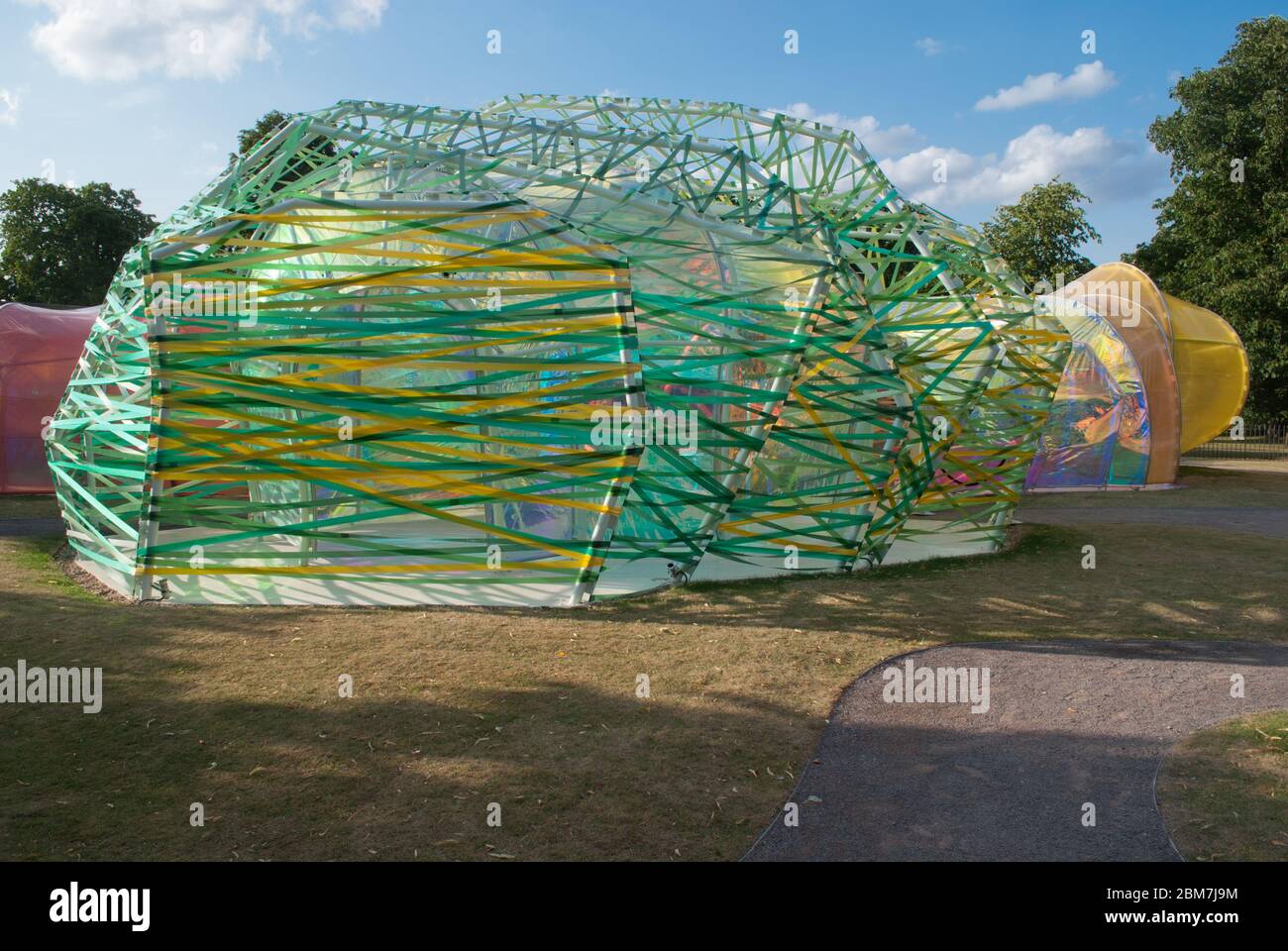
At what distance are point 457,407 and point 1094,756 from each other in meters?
5.96

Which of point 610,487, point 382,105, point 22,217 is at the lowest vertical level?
point 610,487

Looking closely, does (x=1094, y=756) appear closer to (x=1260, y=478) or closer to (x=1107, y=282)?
(x=1107, y=282)

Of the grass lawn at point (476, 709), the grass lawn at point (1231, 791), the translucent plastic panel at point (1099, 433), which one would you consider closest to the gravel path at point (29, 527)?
the grass lawn at point (476, 709)

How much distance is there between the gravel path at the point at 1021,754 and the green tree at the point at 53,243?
42.8 meters

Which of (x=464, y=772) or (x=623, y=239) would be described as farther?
(x=623, y=239)

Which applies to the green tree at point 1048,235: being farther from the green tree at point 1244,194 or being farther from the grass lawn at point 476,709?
the grass lawn at point 476,709

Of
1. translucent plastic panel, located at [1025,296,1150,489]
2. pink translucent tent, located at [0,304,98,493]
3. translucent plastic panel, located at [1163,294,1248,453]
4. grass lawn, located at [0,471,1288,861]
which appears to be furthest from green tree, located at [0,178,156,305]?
translucent plastic panel, located at [1163,294,1248,453]

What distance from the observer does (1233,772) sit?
17.7 feet

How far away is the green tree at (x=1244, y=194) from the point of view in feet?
103

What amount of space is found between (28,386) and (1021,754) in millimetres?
20689

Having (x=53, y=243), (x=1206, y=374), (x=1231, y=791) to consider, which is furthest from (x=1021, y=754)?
(x=53, y=243)

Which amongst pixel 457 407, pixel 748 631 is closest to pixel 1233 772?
pixel 748 631

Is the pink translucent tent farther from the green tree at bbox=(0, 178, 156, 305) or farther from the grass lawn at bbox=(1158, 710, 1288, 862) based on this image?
the green tree at bbox=(0, 178, 156, 305)
